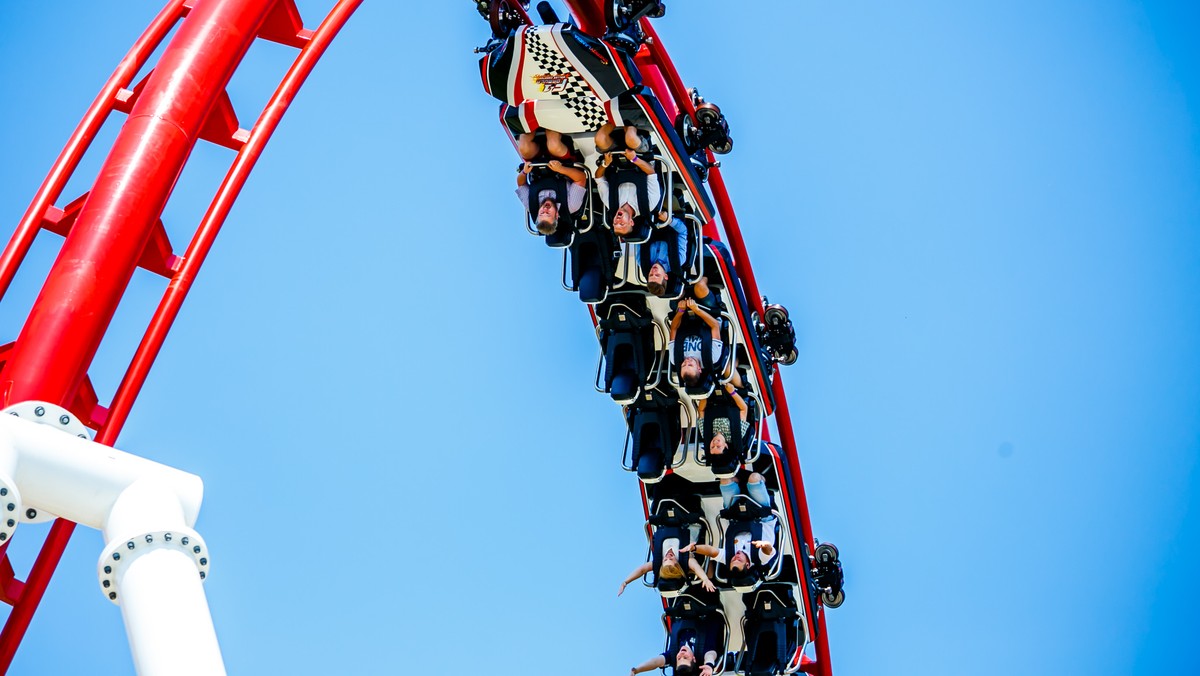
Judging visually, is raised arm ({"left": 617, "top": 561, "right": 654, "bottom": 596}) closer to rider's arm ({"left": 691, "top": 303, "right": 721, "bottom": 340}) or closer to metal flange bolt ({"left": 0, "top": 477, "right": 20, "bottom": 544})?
rider's arm ({"left": 691, "top": 303, "right": 721, "bottom": 340})

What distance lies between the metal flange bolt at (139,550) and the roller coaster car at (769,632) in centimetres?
1122

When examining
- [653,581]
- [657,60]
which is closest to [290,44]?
[657,60]

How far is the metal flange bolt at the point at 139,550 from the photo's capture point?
15.8ft

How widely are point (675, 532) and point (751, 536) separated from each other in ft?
2.47

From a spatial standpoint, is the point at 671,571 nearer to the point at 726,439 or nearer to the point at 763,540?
the point at 763,540

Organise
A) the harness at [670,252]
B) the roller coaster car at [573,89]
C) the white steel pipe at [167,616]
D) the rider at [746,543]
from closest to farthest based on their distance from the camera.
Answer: the white steel pipe at [167,616], the roller coaster car at [573,89], the harness at [670,252], the rider at [746,543]

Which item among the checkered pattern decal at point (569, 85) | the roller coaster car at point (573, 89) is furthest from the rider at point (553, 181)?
the checkered pattern decal at point (569, 85)

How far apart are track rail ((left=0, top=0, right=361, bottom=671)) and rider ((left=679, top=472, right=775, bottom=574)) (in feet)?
25.4

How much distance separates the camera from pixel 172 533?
4.91m

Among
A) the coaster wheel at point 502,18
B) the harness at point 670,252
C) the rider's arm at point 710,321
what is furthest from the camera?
the rider's arm at point 710,321

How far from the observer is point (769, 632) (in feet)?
51.3

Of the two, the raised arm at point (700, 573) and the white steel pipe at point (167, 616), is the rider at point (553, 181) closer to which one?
the raised arm at point (700, 573)

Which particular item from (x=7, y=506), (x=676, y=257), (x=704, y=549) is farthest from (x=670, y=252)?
(x=7, y=506)

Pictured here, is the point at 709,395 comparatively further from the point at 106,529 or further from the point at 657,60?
the point at 106,529
